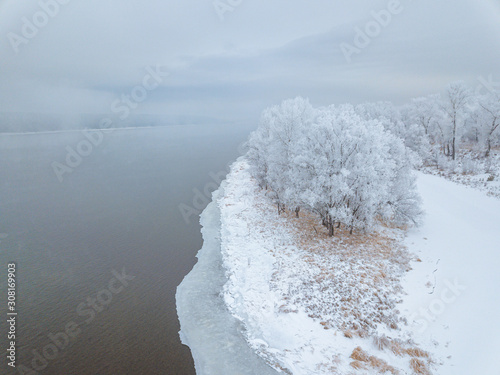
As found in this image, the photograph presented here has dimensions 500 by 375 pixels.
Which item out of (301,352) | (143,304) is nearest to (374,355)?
(301,352)

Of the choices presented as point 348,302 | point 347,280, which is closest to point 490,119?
point 347,280

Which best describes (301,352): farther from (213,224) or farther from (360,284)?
(213,224)

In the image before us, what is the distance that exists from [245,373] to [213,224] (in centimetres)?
1955

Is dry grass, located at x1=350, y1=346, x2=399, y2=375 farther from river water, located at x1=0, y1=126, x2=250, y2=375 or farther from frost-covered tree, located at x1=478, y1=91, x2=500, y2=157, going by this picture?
frost-covered tree, located at x1=478, y1=91, x2=500, y2=157

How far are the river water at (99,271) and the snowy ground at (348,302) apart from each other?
1853 millimetres

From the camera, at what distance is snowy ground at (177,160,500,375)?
42.7 ft

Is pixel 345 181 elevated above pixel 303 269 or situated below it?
above

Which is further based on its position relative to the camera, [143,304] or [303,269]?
[303,269]

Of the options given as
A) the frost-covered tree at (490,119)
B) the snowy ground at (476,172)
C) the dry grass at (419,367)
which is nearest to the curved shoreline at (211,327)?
the dry grass at (419,367)

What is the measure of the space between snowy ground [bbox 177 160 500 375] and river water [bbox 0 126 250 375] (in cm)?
185

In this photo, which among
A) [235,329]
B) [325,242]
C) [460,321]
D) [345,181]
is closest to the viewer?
[460,321]

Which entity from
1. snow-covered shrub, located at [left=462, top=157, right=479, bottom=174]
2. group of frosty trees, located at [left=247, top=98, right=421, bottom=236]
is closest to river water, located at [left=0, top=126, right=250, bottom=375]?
group of frosty trees, located at [left=247, top=98, right=421, bottom=236]

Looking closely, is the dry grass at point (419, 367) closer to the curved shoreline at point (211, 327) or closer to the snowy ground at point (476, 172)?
the curved shoreline at point (211, 327)

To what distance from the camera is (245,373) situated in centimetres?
1275
